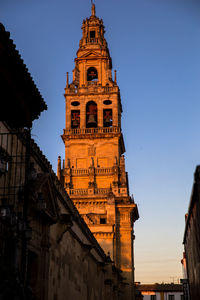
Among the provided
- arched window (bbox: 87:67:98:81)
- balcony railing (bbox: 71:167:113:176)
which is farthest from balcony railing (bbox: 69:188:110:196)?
arched window (bbox: 87:67:98:81)

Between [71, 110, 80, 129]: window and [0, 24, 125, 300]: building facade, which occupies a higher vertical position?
[71, 110, 80, 129]: window

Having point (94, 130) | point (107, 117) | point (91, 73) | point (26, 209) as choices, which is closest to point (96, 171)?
point (94, 130)

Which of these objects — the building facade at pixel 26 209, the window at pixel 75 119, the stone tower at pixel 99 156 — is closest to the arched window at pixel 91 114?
the stone tower at pixel 99 156

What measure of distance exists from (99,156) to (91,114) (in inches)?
207

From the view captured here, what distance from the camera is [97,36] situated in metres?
54.7

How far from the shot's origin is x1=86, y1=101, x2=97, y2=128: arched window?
47438mm

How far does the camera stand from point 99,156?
4603 centimetres

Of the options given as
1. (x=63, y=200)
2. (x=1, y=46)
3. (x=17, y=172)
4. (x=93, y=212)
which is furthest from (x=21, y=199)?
(x=93, y=212)

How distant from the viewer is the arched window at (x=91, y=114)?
47.4m

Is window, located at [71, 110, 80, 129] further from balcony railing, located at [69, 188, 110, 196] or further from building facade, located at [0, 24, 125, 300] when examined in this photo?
building facade, located at [0, 24, 125, 300]

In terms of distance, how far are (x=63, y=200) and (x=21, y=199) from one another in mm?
6649

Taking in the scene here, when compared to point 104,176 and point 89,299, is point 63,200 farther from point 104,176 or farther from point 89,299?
point 104,176

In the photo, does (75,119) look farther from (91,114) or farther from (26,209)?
(26,209)

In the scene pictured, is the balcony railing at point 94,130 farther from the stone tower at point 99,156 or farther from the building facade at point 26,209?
the building facade at point 26,209
